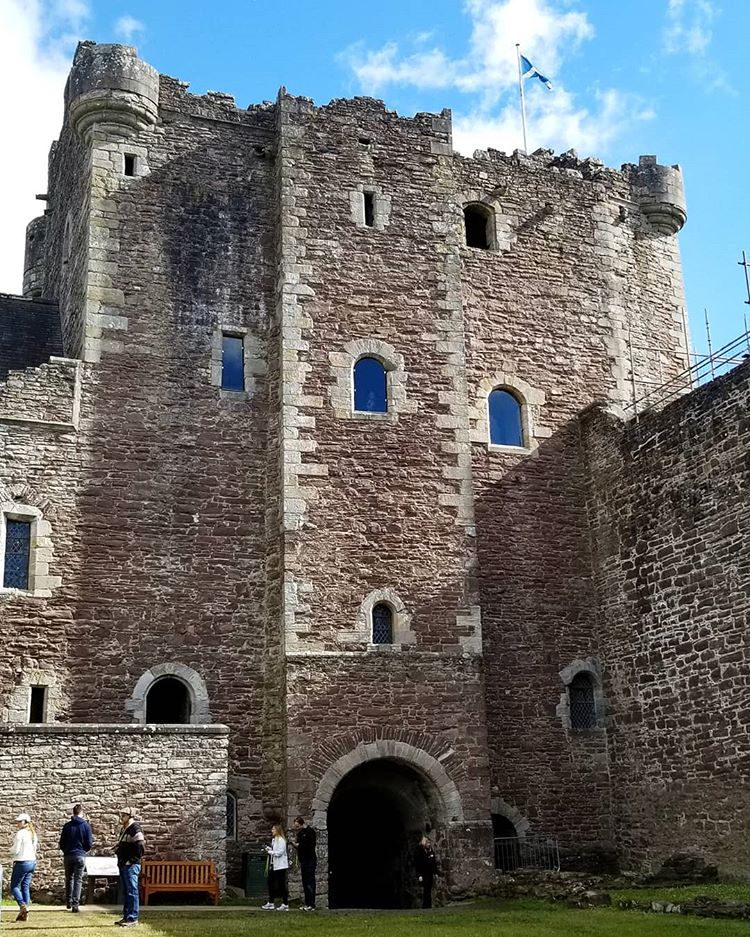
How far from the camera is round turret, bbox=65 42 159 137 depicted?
2066cm

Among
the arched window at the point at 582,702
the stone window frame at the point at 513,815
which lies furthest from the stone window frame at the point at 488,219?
the stone window frame at the point at 513,815

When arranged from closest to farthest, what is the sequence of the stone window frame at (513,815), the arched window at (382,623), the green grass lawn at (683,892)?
the green grass lawn at (683,892) < the arched window at (382,623) < the stone window frame at (513,815)

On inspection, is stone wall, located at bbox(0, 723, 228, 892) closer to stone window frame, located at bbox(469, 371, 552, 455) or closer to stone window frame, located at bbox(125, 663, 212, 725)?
stone window frame, located at bbox(125, 663, 212, 725)

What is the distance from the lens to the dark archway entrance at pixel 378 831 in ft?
62.1

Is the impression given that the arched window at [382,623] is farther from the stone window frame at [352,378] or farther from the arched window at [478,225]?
the arched window at [478,225]

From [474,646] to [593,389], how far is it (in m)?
6.14

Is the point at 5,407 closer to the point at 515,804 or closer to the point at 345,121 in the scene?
the point at 345,121

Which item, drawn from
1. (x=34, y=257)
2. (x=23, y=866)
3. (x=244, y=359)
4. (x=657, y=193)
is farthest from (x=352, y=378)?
(x=34, y=257)

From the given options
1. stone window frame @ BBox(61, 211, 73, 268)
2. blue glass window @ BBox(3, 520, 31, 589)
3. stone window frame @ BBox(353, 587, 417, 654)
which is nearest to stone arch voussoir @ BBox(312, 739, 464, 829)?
stone window frame @ BBox(353, 587, 417, 654)

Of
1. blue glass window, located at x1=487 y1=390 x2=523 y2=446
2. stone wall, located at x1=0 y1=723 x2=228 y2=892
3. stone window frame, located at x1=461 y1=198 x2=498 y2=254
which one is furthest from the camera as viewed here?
stone window frame, located at x1=461 y1=198 x2=498 y2=254

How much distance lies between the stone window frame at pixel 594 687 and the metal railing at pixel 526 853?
6.43 feet

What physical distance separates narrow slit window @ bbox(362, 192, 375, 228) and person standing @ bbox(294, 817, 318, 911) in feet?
34.0

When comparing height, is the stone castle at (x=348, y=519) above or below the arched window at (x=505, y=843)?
above

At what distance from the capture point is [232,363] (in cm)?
2042
